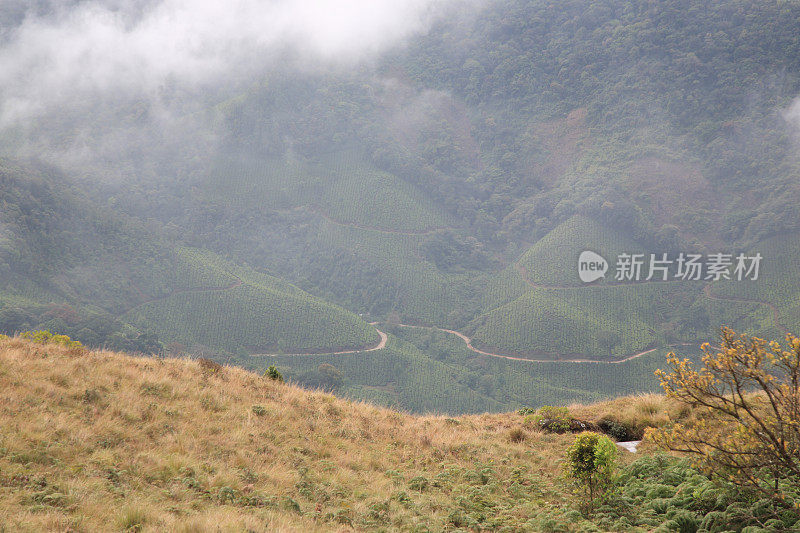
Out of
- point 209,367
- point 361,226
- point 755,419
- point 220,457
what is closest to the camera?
point 755,419

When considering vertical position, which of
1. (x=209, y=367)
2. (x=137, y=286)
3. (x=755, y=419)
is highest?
(x=137, y=286)

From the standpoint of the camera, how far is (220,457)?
10.2 meters

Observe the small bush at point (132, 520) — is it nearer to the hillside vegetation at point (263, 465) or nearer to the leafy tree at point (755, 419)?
the hillside vegetation at point (263, 465)

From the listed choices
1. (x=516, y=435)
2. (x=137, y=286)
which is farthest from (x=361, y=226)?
(x=516, y=435)

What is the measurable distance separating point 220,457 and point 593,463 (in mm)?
7554

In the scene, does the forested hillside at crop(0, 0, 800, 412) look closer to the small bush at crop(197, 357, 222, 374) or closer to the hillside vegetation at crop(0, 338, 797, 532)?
the small bush at crop(197, 357, 222, 374)

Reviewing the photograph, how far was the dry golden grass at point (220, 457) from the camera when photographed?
24.5ft

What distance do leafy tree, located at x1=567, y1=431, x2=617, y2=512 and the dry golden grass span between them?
0.78 m

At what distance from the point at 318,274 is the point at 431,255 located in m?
41.1

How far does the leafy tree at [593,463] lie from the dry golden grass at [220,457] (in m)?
0.78

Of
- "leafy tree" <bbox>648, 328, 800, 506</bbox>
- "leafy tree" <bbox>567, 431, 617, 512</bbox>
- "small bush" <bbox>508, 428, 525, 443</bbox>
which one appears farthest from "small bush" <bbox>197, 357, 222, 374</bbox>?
"leafy tree" <bbox>648, 328, 800, 506</bbox>

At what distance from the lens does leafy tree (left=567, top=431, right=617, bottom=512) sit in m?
9.13

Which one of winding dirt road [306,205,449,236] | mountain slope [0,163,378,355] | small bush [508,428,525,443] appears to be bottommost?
small bush [508,428,525,443]

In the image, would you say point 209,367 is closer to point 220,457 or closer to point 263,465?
point 220,457
